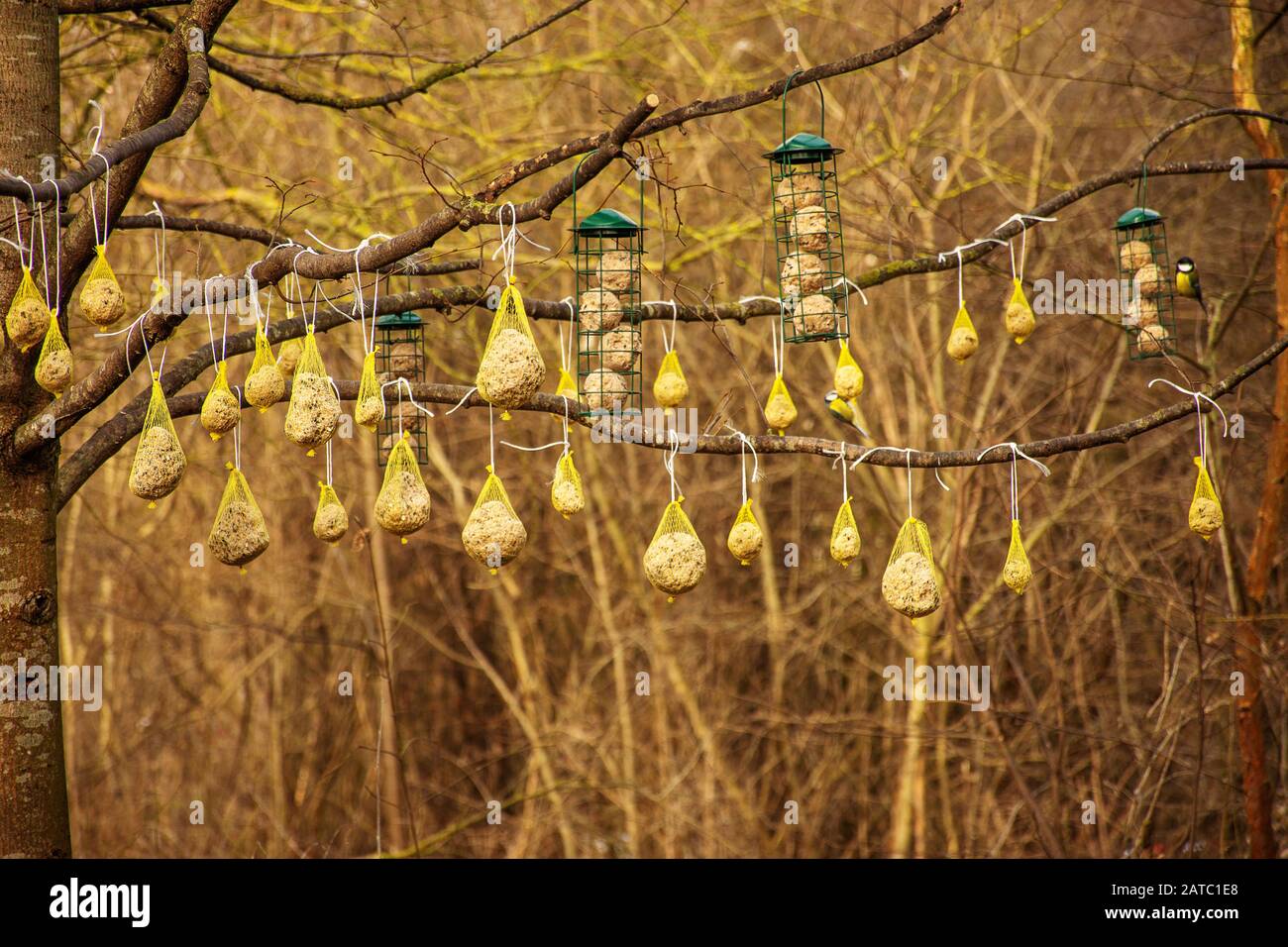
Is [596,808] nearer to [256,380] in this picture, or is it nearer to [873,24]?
[873,24]

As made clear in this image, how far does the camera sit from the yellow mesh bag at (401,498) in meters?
3.16

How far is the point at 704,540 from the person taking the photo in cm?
799

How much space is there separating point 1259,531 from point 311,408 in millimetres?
4405

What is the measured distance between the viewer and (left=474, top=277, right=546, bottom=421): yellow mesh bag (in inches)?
116

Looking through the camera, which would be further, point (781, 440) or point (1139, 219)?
point (1139, 219)

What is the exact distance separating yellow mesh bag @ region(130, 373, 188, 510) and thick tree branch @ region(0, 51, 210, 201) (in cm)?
50

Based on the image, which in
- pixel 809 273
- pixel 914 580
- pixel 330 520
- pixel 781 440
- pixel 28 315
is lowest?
pixel 914 580

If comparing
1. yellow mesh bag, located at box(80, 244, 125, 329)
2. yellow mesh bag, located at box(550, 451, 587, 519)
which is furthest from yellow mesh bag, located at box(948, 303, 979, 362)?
yellow mesh bag, located at box(80, 244, 125, 329)

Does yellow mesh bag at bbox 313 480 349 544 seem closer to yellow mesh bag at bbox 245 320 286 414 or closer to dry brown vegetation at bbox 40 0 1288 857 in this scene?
yellow mesh bag at bbox 245 320 286 414

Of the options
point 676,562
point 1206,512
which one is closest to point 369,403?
point 676,562

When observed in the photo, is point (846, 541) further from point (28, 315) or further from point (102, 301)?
point (28, 315)

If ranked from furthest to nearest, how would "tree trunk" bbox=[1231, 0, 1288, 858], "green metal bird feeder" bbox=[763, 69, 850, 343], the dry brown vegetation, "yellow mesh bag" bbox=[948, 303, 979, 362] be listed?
1. the dry brown vegetation
2. "tree trunk" bbox=[1231, 0, 1288, 858]
3. "yellow mesh bag" bbox=[948, 303, 979, 362]
4. "green metal bird feeder" bbox=[763, 69, 850, 343]

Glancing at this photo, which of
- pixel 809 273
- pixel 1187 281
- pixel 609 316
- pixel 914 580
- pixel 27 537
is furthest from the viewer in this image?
pixel 1187 281

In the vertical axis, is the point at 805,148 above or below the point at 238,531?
above
